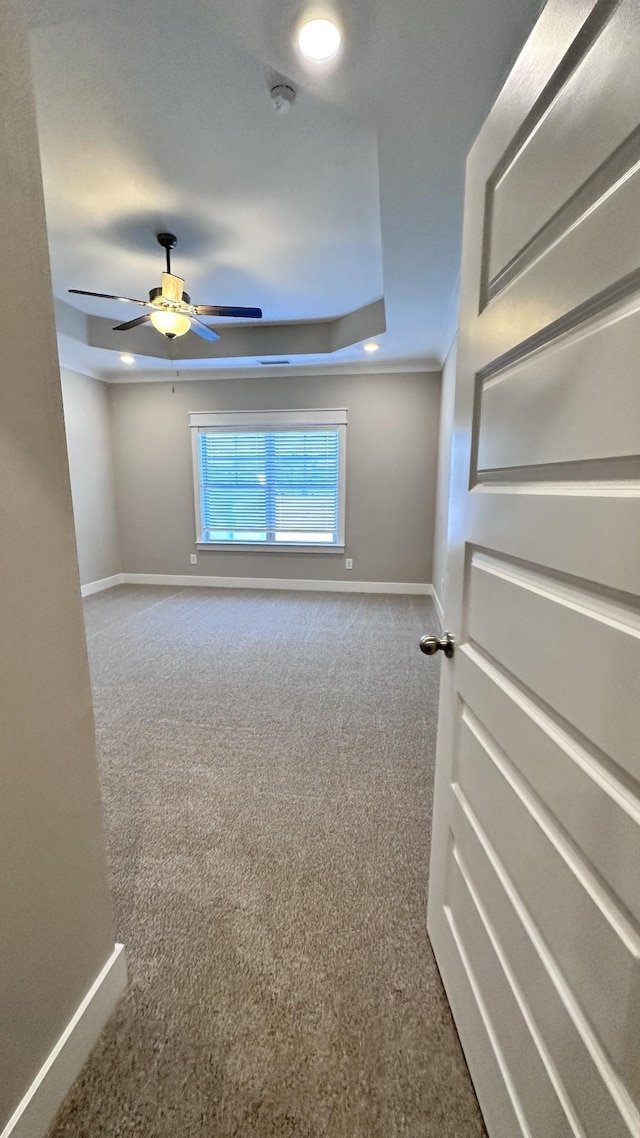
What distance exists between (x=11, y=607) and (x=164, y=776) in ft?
4.91

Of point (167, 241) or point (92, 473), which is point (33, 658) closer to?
point (167, 241)

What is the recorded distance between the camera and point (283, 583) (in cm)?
527

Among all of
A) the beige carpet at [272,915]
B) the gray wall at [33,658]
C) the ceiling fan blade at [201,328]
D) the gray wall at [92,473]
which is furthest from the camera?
the gray wall at [92,473]

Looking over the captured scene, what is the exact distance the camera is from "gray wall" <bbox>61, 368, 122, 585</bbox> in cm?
468

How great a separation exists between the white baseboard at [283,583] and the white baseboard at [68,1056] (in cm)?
415

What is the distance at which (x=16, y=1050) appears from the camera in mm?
816

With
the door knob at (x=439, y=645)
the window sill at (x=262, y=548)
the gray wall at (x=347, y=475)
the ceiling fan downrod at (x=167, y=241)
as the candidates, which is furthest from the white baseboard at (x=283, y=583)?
the door knob at (x=439, y=645)

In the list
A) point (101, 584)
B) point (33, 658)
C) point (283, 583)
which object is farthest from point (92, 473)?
point (33, 658)

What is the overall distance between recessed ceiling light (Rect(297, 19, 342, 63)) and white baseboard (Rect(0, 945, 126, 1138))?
101 inches

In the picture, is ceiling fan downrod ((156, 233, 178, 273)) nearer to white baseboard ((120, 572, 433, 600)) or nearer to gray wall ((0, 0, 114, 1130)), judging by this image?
gray wall ((0, 0, 114, 1130))

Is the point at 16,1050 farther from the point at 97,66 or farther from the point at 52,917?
the point at 97,66

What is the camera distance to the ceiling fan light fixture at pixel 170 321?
9.32ft

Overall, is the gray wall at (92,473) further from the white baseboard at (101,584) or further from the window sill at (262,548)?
the window sill at (262,548)

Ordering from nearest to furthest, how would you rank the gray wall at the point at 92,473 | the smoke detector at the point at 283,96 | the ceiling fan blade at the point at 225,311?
the smoke detector at the point at 283,96, the ceiling fan blade at the point at 225,311, the gray wall at the point at 92,473
